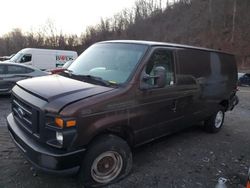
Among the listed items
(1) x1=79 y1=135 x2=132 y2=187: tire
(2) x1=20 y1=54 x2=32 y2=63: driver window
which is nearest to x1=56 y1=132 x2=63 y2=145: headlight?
(1) x1=79 y1=135 x2=132 y2=187: tire

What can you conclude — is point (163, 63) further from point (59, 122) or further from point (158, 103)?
point (59, 122)

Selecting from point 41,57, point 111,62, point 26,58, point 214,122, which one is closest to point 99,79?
point 111,62

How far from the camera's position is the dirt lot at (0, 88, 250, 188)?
13.7ft

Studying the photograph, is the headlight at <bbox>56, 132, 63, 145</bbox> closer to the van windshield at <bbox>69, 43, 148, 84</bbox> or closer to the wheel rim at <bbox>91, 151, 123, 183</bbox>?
the wheel rim at <bbox>91, 151, 123, 183</bbox>

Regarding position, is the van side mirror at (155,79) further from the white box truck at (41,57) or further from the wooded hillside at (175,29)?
the wooded hillside at (175,29)

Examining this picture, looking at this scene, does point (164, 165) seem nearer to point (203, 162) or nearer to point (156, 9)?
point (203, 162)

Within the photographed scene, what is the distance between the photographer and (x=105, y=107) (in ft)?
12.5

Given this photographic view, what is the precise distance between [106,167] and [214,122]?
3.84 metres

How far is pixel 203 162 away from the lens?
5137 mm

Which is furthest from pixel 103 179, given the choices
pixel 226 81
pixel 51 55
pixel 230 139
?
pixel 51 55

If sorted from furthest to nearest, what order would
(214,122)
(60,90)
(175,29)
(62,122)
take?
(175,29)
(214,122)
(60,90)
(62,122)

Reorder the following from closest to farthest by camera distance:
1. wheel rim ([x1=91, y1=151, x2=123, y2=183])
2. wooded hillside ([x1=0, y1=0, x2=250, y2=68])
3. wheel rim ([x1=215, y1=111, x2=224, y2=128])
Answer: wheel rim ([x1=91, y1=151, x2=123, y2=183]) → wheel rim ([x1=215, y1=111, x2=224, y2=128]) → wooded hillside ([x1=0, y1=0, x2=250, y2=68])

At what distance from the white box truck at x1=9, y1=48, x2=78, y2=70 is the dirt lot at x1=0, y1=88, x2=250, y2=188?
17.6 meters

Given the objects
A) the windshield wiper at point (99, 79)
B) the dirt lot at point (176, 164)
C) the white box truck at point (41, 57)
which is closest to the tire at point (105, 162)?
the dirt lot at point (176, 164)
